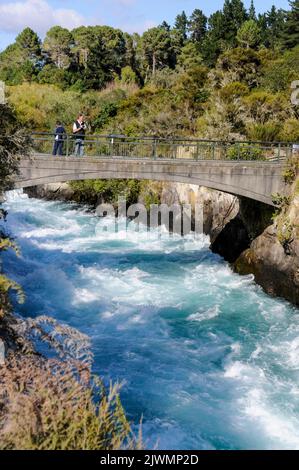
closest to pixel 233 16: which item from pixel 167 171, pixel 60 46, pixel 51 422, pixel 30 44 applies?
pixel 60 46

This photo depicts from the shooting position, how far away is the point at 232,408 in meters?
12.4

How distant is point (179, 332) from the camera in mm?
16375

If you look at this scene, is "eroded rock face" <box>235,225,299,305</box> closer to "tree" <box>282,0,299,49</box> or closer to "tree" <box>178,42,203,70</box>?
"tree" <box>282,0,299,49</box>

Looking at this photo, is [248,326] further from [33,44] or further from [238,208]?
[33,44]

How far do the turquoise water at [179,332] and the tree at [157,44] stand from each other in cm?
4803

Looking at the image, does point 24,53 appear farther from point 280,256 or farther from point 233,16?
point 280,256

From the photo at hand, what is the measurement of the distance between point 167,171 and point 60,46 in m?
60.1

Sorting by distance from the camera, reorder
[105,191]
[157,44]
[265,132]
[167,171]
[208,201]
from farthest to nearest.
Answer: [157,44] < [105,191] < [265,132] < [208,201] < [167,171]

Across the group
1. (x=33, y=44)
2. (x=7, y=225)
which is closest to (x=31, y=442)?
(x=7, y=225)

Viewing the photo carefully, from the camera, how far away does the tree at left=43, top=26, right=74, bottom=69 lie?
236 ft

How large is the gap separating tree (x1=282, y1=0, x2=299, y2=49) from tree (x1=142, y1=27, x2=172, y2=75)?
62.0ft

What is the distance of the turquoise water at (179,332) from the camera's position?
1187cm

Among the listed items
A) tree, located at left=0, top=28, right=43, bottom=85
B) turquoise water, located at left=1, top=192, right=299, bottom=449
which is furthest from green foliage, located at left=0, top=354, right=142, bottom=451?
tree, located at left=0, top=28, right=43, bottom=85

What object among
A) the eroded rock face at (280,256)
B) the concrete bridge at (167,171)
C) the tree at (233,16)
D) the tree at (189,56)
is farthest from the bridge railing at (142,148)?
the tree at (189,56)
